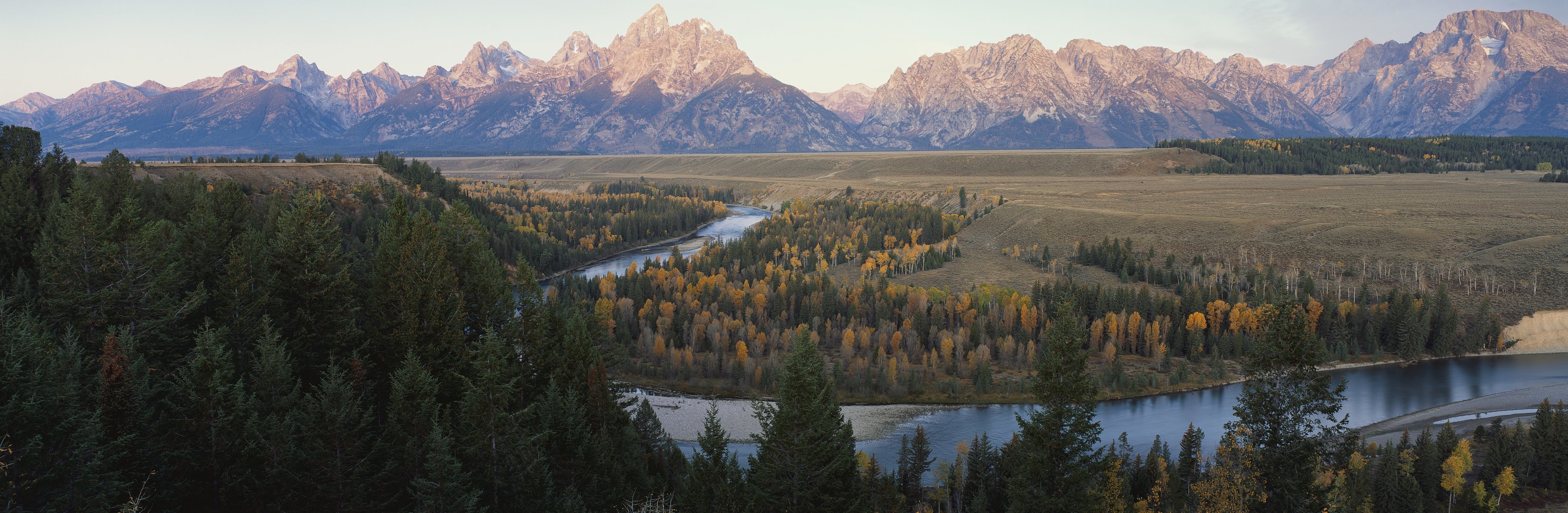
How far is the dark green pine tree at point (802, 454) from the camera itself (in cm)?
2505

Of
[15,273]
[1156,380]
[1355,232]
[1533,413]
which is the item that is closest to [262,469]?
[15,273]

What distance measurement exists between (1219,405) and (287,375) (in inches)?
2772

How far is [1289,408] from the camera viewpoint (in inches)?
1080

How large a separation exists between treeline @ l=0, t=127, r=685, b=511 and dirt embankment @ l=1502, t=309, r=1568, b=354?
92.9 m

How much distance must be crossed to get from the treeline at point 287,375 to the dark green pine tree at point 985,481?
17.3 metres

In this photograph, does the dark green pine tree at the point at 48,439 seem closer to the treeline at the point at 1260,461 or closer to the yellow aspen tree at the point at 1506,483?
the treeline at the point at 1260,461

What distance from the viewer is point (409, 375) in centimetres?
2925

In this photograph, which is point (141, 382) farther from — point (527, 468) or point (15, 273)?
point (15, 273)

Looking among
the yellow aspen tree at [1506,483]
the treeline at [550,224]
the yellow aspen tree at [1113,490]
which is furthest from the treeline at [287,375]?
the treeline at [550,224]

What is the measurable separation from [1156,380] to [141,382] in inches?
2922

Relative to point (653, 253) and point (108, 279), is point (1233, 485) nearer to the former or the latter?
point (108, 279)

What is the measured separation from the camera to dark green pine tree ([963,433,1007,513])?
4591 cm

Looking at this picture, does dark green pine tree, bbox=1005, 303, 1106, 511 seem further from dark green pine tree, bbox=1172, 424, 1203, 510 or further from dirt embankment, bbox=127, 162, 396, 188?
dirt embankment, bbox=127, 162, 396, 188

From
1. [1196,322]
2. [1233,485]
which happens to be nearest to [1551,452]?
[1233,485]
